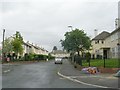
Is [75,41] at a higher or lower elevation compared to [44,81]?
higher

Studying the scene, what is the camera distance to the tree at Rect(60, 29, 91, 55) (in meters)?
56.2

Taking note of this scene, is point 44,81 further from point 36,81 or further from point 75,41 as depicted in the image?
point 75,41

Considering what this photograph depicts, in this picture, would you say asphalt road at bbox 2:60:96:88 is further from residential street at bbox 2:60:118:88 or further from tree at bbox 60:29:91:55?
tree at bbox 60:29:91:55

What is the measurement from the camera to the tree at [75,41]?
2211 inches

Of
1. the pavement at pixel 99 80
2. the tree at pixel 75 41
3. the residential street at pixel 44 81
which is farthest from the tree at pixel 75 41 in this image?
the pavement at pixel 99 80

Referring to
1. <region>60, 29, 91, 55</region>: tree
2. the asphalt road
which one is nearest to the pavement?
the asphalt road

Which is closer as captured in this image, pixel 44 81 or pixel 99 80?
pixel 44 81

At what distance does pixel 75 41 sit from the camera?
56781 millimetres

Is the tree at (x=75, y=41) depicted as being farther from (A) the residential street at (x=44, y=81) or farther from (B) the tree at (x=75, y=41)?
(A) the residential street at (x=44, y=81)

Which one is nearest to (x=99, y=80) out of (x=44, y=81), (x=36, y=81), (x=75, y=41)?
(x=44, y=81)

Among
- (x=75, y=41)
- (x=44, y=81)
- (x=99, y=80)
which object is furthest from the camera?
(x=75, y=41)

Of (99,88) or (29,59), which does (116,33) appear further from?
(99,88)

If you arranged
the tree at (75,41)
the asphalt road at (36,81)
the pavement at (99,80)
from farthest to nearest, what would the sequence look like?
the tree at (75,41) < the pavement at (99,80) < the asphalt road at (36,81)

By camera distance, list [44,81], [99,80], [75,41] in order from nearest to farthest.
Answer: [44,81], [99,80], [75,41]
